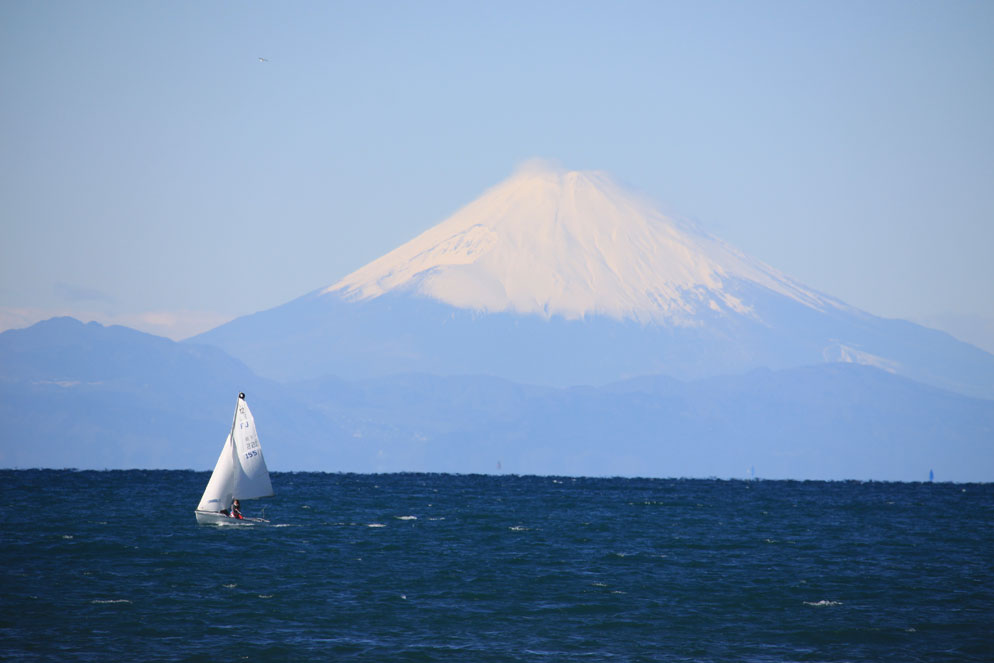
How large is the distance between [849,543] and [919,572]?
17.2m

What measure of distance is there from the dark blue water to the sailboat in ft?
6.86

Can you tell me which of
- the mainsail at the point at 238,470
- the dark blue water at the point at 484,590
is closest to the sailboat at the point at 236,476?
the mainsail at the point at 238,470

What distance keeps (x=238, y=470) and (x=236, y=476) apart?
432mm

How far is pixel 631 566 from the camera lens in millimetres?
66438

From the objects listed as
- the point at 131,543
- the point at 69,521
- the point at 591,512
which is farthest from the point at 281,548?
the point at 591,512

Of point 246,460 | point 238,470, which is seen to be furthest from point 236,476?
point 246,460

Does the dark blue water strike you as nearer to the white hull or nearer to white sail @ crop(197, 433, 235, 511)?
the white hull

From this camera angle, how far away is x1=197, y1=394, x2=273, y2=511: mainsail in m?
81.8

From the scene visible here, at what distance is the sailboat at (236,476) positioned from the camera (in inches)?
3221

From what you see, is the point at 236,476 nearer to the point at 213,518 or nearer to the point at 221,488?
the point at 221,488

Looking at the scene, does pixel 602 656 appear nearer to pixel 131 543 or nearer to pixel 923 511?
pixel 131 543

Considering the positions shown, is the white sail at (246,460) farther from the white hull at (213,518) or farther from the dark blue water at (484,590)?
the dark blue water at (484,590)

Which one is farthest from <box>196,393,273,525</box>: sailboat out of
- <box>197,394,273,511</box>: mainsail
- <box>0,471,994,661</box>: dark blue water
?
<box>0,471,994,661</box>: dark blue water

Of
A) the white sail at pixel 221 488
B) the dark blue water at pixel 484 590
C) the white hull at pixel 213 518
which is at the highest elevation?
the white sail at pixel 221 488
